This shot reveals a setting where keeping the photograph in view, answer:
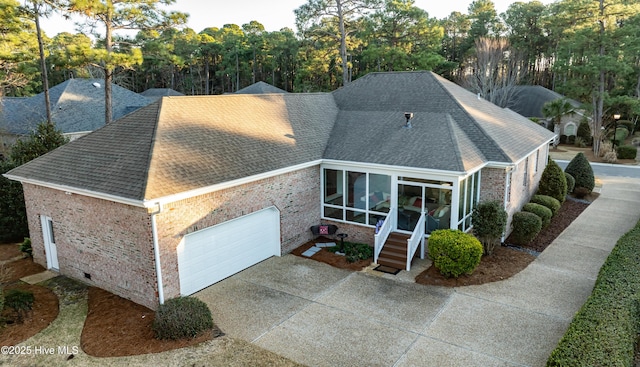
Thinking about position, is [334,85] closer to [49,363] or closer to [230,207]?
[230,207]

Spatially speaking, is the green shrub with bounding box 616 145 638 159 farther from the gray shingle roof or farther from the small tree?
the small tree

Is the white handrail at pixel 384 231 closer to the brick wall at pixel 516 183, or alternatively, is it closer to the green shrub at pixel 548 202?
the brick wall at pixel 516 183

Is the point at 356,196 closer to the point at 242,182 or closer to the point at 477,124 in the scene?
the point at 242,182

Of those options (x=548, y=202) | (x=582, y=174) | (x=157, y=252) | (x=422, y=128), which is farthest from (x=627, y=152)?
(x=157, y=252)

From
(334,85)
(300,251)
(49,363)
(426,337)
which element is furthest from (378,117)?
(334,85)

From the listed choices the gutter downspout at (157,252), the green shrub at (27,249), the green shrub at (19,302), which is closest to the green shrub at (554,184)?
the gutter downspout at (157,252)

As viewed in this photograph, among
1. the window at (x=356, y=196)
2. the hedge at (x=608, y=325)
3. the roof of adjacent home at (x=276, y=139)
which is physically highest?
the roof of adjacent home at (x=276, y=139)
